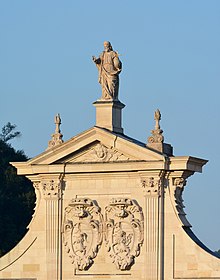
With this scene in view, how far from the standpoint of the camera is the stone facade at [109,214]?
2008 inches

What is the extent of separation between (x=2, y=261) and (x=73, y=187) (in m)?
2.71

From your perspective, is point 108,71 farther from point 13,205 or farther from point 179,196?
point 13,205

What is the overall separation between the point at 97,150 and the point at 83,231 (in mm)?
2058

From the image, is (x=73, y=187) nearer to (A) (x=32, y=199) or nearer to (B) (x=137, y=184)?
(B) (x=137, y=184)

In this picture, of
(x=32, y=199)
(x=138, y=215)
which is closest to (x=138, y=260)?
(x=138, y=215)

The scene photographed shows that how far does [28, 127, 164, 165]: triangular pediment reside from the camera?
2015 inches

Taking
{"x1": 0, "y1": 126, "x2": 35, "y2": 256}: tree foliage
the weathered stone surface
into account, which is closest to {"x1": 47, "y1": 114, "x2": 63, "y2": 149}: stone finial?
the weathered stone surface

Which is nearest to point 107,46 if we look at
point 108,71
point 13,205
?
point 108,71

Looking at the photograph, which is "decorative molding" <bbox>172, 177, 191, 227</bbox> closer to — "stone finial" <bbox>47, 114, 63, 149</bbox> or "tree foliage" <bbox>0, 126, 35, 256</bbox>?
"stone finial" <bbox>47, 114, 63, 149</bbox>

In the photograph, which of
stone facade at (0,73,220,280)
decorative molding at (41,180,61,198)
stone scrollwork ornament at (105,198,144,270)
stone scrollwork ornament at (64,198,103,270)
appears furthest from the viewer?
decorative molding at (41,180,61,198)

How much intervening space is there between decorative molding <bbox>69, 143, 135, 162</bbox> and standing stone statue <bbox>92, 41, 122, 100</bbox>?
1.29 m

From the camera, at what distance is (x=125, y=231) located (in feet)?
169

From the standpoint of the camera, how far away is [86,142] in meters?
51.8

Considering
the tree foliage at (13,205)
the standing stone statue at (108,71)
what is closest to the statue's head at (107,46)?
the standing stone statue at (108,71)
